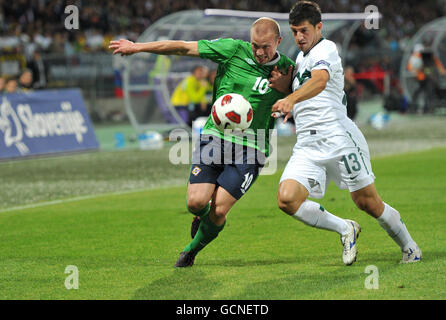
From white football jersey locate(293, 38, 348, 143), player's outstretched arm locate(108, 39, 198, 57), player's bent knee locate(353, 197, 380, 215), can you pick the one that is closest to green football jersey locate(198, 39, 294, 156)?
player's outstretched arm locate(108, 39, 198, 57)

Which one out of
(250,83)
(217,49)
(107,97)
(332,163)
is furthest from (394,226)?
(107,97)

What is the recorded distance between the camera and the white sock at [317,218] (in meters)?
6.75

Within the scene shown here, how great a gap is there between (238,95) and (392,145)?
1247 centimetres

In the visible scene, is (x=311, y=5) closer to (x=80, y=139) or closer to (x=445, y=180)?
(x=445, y=180)

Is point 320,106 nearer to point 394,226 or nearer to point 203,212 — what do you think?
point 394,226

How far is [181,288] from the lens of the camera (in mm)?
6176

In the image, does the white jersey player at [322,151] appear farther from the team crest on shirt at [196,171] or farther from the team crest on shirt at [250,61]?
the team crest on shirt at [196,171]

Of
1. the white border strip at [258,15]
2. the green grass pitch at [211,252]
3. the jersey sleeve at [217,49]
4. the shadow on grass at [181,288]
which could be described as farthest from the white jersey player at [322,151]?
the white border strip at [258,15]

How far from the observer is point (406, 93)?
28875 millimetres

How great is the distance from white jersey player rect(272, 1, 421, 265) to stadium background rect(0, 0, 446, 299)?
123 centimetres

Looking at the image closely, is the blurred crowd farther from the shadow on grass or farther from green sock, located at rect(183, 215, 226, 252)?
the shadow on grass

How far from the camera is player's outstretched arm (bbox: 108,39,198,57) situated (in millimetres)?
6660

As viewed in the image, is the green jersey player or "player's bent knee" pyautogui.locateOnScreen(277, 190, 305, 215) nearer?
"player's bent knee" pyautogui.locateOnScreen(277, 190, 305, 215)

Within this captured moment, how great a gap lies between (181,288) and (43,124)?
36.7ft
